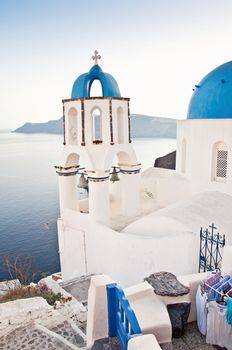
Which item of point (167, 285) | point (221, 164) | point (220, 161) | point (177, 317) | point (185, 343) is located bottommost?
point (185, 343)

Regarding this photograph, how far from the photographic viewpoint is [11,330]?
18.7 feet

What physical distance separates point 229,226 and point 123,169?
454cm

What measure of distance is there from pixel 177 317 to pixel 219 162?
24.0ft

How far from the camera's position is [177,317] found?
4453 millimetres

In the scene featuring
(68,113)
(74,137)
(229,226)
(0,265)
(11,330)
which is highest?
(68,113)

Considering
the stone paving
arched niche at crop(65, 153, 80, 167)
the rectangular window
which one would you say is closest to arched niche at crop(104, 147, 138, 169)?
arched niche at crop(65, 153, 80, 167)

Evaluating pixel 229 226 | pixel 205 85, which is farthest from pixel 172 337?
pixel 205 85

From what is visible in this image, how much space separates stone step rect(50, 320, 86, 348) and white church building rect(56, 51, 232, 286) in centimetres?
315

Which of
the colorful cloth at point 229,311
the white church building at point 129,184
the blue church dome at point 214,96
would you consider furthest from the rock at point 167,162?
the colorful cloth at point 229,311

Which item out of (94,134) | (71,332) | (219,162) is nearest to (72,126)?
(94,134)

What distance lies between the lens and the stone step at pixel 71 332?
537 centimetres

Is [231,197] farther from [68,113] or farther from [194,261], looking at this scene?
[68,113]

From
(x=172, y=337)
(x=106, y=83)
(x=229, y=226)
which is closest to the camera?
(x=172, y=337)

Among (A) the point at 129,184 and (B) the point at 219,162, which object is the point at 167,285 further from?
(B) the point at 219,162
